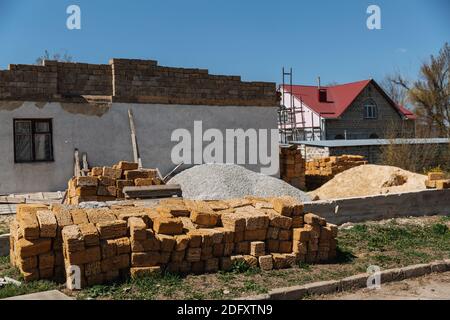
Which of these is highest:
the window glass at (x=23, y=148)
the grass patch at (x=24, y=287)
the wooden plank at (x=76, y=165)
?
the window glass at (x=23, y=148)

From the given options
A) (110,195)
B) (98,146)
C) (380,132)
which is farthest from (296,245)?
(380,132)

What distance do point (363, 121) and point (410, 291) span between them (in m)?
32.2

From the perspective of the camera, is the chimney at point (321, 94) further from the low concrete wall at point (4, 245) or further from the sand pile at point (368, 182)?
the low concrete wall at point (4, 245)

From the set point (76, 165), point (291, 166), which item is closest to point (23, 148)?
point (76, 165)

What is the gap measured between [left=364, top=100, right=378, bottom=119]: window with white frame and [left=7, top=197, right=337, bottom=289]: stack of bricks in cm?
3138

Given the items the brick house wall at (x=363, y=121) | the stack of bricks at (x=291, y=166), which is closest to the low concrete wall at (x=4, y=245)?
the stack of bricks at (x=291, y=166)

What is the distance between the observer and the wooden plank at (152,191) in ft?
37.8

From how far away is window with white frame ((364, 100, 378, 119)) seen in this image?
3766cm

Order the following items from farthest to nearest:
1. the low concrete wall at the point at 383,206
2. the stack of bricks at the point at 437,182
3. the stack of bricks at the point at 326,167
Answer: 1. the stack of bricks at the point at 326,167
2. the stack of bricks at the point at 437,182
3. the low concrete wall at the point at 383,206

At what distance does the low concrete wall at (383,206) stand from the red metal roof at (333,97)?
73.6ft

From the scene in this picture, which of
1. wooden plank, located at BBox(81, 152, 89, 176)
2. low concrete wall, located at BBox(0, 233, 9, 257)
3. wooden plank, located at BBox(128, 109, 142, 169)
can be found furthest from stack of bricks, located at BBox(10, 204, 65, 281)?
wooden plank, located at BBox(128, 109, 142, 169)

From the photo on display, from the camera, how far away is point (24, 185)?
47.6ft

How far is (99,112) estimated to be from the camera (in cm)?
1545

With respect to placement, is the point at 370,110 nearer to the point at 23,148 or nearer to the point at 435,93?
the point at 435,93
